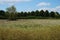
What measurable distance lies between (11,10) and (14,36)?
50148 millimetres

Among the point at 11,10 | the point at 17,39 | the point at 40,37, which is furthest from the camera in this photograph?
the point at 11,10

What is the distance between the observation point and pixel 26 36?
6.70 meters

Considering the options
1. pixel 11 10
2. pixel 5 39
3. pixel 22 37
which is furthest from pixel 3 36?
pixel 11 10

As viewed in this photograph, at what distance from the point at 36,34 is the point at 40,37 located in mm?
386

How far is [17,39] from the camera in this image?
637 cm

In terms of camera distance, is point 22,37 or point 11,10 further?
point 11,10

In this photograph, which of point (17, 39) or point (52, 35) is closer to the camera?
point (17, 39)

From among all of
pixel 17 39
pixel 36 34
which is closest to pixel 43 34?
pixel 36 34

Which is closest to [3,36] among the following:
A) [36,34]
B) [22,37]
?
[22,37]

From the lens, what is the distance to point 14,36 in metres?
6.57

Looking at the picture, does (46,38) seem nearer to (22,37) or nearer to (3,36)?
(22,37)

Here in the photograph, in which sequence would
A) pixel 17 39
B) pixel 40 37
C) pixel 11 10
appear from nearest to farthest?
pixel 17 39, pixel 40 37, pixel 11 10

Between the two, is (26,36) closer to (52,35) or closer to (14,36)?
(14,36)

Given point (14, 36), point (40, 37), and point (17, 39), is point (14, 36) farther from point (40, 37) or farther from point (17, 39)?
point (40, 37)
